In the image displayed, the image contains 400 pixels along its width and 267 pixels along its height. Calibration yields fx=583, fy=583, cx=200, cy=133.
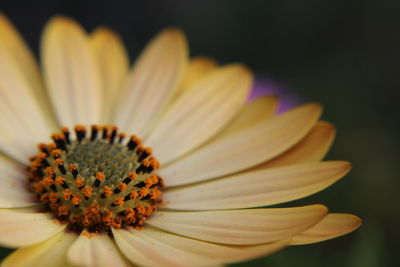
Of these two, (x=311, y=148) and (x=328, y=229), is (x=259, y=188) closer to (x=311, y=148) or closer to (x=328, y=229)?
(x=311, y=148)

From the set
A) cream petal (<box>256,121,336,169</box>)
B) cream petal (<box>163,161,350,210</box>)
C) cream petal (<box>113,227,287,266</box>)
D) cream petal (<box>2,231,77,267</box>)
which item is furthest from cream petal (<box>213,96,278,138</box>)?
cream petal (<box>2,231,77,267</box>)

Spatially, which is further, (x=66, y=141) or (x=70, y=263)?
(x=66, y=141)

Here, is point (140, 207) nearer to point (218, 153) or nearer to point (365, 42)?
point (218, 153)

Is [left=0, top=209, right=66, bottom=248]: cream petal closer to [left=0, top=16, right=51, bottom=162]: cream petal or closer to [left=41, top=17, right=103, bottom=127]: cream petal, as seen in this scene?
[left=0, top=16, right=51, bottom=162]: cream petal

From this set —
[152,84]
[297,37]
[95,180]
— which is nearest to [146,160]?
[95,180]

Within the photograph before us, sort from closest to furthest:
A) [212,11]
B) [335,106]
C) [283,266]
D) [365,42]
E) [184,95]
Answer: [283,266], [184,95], [335,106], [365,42], [212,11]

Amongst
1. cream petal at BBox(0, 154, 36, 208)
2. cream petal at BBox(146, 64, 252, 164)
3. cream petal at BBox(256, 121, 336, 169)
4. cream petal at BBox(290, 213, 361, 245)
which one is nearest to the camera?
cream petal at BBox(290, 213, 361, 245)

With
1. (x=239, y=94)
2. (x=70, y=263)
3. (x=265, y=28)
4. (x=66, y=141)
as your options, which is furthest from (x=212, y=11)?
(x=70, y=263)
